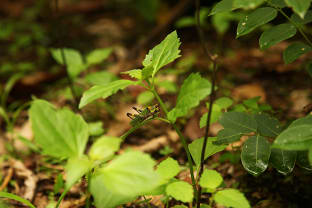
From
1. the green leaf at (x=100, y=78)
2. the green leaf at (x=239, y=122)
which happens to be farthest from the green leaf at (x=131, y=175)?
the green leaf at (x=100, y=78)

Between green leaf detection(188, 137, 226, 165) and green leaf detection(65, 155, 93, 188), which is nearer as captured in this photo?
green leaf detection(65, 155, 93, 188)

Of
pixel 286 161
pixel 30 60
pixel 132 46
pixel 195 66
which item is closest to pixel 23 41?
pixel 30 60

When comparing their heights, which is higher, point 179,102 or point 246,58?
point 246,58

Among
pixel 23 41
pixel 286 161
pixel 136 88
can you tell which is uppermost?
pixel 23 41

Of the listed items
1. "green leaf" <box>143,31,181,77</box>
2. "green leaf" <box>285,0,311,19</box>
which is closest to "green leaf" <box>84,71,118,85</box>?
"green leaf" <box>143,31,181,77</box>

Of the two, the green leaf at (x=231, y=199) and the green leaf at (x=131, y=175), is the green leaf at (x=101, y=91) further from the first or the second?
the green leaf at (x=231, y=199)

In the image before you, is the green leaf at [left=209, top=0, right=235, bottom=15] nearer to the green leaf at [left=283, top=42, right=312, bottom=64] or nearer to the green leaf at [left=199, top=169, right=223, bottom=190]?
the green leaf at [left=283, top=42, right=312, bottom=64]

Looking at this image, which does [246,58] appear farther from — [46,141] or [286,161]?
[46,141]

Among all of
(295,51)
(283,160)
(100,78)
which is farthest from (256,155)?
(100,78)
